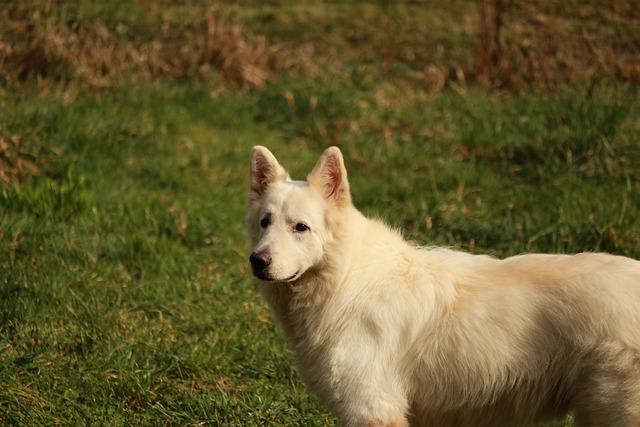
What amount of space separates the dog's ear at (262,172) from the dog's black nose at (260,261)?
0.49 meters

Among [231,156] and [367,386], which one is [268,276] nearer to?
[367,386]

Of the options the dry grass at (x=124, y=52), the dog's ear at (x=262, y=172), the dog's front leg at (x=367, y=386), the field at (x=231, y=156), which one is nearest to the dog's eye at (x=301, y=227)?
the dog's ear at (x=262, y=172)

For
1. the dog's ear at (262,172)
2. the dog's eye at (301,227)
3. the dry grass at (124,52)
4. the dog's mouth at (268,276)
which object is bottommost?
the dry grass at (124,52)

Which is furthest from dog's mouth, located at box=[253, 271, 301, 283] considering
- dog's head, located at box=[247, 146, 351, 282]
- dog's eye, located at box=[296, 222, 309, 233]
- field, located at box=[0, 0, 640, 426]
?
field, located at box=[0, 0, 640, 426]

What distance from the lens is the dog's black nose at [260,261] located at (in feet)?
12.1

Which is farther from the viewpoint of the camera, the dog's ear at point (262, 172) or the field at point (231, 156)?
the field at point (231, 156)

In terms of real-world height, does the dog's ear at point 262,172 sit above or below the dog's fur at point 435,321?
above

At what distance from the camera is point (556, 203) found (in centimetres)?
656

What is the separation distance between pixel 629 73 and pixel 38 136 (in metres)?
6.02

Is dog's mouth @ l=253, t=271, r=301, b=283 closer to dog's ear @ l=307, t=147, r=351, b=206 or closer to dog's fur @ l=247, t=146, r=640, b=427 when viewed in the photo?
dog's fur @ l=247, t=146, r=640, b=427

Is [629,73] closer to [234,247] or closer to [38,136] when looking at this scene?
[234,247]

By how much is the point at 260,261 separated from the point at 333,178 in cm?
60

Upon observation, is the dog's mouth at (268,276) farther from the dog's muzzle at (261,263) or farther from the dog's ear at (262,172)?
the dog's ear at (262,172)

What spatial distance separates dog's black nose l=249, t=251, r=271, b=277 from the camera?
370cm
